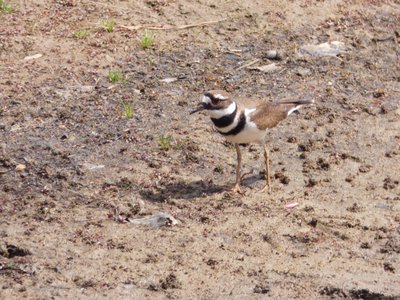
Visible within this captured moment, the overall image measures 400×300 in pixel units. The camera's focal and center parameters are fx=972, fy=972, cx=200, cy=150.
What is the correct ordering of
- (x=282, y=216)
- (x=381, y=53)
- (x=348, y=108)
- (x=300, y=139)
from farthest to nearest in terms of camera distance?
(x=381, y=53) → (x=348, y=108) → (x=300, y=139) → (x=282, y=216)

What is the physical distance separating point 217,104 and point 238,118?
0.78 feet

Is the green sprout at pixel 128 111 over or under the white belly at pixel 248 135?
under

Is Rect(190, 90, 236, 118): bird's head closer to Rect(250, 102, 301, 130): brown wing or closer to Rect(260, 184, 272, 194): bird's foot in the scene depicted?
Rect(250, 102, 301, 130): brown wing

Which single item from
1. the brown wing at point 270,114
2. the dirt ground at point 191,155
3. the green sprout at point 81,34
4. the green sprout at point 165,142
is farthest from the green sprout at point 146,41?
the brown wing at point 270,114

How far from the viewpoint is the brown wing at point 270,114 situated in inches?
367

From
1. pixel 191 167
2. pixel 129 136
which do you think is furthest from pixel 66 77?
pixel 191 167

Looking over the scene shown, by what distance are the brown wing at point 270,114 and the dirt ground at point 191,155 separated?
0.46m

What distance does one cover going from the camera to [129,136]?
9.98 meters

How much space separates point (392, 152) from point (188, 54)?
2861 millimetres

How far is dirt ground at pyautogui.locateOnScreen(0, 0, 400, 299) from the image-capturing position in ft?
25.9

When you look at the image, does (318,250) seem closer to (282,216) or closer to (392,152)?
(282,216)

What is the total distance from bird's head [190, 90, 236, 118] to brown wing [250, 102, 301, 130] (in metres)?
0.27

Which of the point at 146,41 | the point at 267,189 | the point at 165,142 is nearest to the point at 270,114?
the point at 267,189

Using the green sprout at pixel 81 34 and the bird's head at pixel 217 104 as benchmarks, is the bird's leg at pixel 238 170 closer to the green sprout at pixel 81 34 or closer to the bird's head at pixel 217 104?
the bird's head at pixel 217 104
